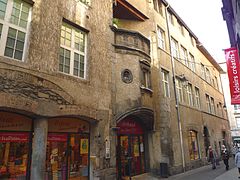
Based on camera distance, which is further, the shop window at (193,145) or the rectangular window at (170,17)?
the rectangular window at (170,17)

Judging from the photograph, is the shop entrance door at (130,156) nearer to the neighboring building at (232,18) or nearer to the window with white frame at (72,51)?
the window with white frame at (72,51)

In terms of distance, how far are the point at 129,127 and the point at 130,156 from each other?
4.93ft

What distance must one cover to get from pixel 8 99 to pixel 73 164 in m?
3.54

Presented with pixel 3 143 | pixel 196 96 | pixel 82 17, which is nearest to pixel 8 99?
pixel 3 143

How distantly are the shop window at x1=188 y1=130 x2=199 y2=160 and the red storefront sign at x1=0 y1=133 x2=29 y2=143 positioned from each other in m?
11.9

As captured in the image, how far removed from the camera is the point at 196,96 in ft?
63.8

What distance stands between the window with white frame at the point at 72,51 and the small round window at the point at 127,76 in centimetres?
242

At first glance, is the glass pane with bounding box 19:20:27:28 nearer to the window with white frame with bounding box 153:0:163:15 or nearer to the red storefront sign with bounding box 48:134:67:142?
the red storefront sign with bounding box 48:134:67:142

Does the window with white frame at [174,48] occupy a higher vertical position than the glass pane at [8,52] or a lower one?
higher

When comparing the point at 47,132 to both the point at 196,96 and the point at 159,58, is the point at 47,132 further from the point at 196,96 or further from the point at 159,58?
the point at 196,96

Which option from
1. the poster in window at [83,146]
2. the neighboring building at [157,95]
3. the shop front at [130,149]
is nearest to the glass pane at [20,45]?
the poster in window at [83,146]

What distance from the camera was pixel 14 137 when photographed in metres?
6.64

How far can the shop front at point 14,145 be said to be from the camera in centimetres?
633

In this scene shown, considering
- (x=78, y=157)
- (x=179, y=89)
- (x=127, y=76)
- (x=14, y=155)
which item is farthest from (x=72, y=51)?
(x=179, y=89)
